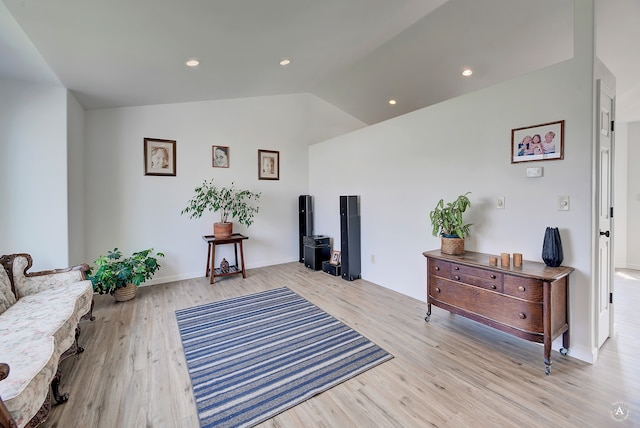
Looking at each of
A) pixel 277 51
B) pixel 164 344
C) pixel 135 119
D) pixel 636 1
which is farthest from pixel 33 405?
pixel 636 1

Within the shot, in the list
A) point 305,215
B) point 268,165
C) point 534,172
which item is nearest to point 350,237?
point 305,215

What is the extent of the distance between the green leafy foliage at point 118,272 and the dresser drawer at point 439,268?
3373 millimetres

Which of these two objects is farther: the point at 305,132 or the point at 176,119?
the point at 305,132

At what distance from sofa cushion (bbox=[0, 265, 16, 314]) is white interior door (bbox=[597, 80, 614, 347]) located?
179 inches

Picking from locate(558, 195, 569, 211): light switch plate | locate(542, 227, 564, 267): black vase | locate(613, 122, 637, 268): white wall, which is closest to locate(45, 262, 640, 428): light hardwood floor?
locate(542, 227, 564, 267): black vase

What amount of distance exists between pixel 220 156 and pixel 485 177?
3.81 meters

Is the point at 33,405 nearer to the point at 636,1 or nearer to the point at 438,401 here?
the point at 438,401

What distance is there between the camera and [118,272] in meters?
3.27

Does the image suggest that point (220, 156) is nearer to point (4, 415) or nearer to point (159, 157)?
point (159, 157)

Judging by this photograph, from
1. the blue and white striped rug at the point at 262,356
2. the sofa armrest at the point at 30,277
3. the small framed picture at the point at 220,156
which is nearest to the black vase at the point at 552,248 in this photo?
the blue and white striped rug at the point at 262,356

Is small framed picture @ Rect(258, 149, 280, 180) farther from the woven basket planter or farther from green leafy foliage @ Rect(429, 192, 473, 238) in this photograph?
green leafy foliage @ Rect(429, 192, 473, 238)

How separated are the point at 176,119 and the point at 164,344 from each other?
324 centimetres

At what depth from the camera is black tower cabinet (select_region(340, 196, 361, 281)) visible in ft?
13.4

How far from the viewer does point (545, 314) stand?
192cm
